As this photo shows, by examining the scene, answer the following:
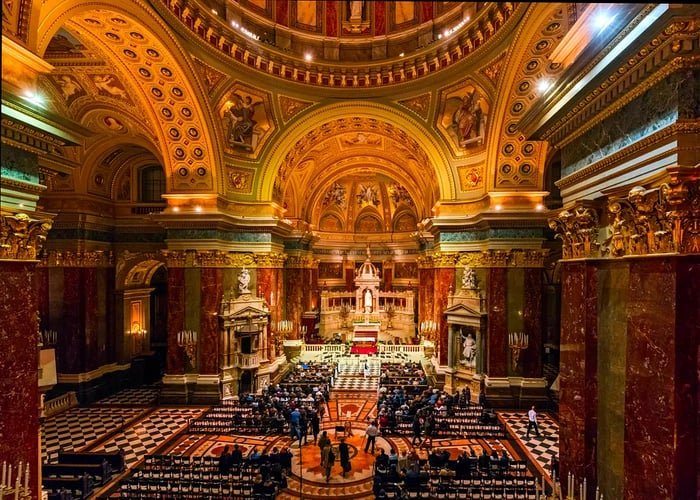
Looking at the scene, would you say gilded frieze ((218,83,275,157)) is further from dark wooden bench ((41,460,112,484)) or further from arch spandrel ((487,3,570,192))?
dark wooden bench ((41,460,112,484))

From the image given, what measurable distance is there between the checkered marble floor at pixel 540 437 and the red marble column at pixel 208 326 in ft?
35.8

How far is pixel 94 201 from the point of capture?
18.0 meters

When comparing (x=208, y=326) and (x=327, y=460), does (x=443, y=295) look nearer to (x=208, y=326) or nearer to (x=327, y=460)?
(x=327, y=460)

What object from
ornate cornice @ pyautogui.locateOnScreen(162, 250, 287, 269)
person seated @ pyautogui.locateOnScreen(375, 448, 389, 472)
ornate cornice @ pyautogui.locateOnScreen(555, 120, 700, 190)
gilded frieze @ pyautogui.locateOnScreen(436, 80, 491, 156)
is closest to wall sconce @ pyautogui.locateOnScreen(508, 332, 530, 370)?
person seated @ pyautogui.locateOnScreen(375, 448, 389, 472)

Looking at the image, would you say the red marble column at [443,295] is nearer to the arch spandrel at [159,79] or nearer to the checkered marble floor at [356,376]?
the checkered marble floor at [356,376]

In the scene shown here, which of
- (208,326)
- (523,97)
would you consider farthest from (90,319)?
(523,97)

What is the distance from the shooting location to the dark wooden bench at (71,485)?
361 inches

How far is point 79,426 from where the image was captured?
14.3 metres

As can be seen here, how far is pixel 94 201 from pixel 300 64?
10.8m

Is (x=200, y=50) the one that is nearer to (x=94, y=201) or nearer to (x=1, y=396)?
(x=94, y=201)

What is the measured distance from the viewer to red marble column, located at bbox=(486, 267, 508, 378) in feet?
50.3

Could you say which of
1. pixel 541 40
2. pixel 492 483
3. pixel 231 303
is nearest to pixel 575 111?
pixel 541 40

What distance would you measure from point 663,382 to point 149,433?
46.2 feet

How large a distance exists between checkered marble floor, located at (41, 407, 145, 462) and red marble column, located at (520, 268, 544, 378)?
14.7 m
